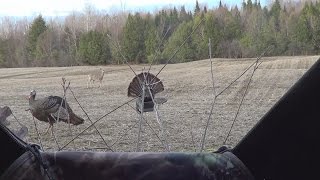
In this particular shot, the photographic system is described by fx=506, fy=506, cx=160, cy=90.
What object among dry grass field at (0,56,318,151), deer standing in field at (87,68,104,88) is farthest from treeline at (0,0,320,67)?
deer standing in field at (87,68,104,88)

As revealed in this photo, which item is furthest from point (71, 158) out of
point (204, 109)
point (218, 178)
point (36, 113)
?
point (204, 109)

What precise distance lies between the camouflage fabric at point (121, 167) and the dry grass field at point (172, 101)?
0.39 metres

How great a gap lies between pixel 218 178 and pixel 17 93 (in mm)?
21464

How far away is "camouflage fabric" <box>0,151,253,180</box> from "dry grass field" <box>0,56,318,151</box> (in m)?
0.39

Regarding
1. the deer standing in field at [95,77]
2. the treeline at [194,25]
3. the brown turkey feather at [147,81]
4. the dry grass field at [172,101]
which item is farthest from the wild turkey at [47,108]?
the deer standing in field at [95,77]

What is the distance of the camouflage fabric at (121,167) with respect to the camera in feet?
3.53

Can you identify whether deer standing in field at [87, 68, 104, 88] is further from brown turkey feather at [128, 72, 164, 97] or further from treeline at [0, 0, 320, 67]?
brown turkey feather at [128, 72, 164, 97]

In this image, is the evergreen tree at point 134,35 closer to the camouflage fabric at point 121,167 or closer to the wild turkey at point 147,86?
the wild turkey at point 147,86

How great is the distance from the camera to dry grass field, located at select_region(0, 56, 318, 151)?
8.11 m

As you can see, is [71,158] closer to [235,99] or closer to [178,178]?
[178,178]

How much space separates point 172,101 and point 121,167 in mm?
16199

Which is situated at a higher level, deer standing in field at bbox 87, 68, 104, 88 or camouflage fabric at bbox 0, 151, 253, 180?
camouflage fabric at bbox 0, 151, 253, 180

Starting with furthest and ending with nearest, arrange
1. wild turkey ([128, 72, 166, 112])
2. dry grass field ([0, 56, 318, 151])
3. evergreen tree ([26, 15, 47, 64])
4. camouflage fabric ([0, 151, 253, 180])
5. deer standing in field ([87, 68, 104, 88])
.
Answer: deer standing in field ([87, 68, 104, 88])
dry grass field ([0, 56, 318, 151])
evergreen tree ([26, 15, 47, 64])
wild turkey ([128, 72, 166, 112])
camouflage fabric ([0, 151, 253, 180])

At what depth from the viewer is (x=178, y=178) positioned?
1.08 meters
